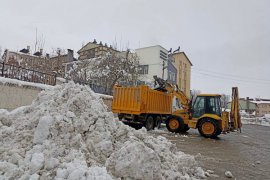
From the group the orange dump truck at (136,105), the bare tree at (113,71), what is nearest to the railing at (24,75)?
the orange dump truck at (136,105)

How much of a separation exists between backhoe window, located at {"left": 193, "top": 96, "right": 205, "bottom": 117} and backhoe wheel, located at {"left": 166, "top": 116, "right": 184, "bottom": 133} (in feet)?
3.07

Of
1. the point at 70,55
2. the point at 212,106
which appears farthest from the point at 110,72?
the point at 70,55

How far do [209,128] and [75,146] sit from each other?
10696mm

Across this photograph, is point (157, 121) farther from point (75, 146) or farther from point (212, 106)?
point (75, 146)

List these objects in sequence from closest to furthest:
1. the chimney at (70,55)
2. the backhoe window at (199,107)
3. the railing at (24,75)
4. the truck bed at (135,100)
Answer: the railing at (24,75) < the truck bed at (135,100) < the backhoe window at (199,107) < the chimney at (70,55)

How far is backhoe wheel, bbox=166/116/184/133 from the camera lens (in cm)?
1519

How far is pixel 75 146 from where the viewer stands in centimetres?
442

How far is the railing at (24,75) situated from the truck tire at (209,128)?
28.7 ft

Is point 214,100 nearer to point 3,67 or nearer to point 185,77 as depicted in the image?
point 3,67

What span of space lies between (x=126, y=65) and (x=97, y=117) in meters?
23.6

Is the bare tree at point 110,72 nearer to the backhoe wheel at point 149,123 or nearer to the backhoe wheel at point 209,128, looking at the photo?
the backhoe wheel at point 149,123

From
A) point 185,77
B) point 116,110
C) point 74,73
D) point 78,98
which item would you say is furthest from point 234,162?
point 185,77

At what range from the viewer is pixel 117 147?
493 cm

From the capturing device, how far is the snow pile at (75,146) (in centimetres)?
381
